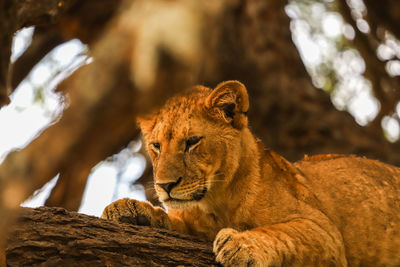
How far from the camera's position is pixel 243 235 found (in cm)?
318

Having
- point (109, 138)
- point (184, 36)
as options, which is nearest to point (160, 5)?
point (184, 36)

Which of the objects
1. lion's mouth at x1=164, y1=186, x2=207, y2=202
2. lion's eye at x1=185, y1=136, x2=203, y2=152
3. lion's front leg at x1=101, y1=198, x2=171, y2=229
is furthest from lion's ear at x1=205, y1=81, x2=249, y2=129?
lion's front leg at x1=101, y1=198, x2=171, y2=229

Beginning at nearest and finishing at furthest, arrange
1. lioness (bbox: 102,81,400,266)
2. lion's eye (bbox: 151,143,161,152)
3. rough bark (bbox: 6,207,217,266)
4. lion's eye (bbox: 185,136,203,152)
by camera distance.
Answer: rough bark (bbox: 6,207,217,266)
lioness (bbox: 102,81,400,266)
lion's eye (bbox: 185,136,203,152)
lion's eye (bbox: 151,143,161,152)

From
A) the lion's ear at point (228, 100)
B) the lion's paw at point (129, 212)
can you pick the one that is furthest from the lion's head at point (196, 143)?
the lion's paw at point (129, 212)

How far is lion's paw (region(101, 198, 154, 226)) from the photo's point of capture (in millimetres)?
3484

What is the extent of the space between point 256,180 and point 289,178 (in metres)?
0.31

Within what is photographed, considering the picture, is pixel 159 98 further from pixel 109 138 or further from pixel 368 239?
pixel 368 239

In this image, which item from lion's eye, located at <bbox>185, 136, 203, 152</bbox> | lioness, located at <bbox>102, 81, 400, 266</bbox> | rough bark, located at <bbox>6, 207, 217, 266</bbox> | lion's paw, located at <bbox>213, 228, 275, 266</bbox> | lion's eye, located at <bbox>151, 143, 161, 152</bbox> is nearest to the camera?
rough bark, located at <bbox>6, 207, 217, 266</bbox>

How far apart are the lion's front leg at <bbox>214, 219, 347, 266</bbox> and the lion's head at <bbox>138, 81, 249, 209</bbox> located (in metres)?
0.46

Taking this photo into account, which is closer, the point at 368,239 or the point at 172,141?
the point at 172,141

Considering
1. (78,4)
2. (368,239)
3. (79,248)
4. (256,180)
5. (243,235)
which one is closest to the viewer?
(79,248)

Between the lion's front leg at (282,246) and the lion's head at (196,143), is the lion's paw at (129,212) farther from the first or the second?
the lion's front leg at (282,246)

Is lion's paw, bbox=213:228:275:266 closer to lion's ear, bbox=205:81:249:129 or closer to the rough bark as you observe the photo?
the rough bark

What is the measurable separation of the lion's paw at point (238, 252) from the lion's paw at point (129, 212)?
2.10 ft
